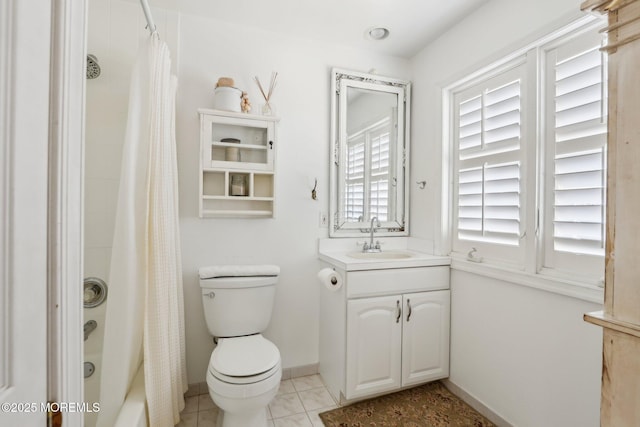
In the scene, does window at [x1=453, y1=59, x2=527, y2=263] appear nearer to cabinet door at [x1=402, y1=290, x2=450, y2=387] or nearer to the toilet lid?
cabinet door at [x1=402, y1=290, x2=450, y2=387]

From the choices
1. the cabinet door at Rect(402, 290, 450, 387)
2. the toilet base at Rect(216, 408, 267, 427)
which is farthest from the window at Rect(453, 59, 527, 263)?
the toilet base at Rect(216, 408, 267, 427)

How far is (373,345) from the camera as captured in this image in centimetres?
183

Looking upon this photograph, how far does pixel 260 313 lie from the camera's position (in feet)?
6.20

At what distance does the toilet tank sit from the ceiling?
66.6 inches

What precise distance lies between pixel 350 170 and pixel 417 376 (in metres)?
1.49

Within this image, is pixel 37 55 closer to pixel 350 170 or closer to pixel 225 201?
pixel 225 201

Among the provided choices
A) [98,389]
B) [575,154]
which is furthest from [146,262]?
[575,154]

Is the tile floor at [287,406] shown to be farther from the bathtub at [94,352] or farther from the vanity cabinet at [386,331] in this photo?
the bathtub at [94,352]

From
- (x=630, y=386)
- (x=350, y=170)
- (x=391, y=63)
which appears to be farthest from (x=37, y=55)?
(x=391, y=63)

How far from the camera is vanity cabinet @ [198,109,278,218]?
1882 millimetres

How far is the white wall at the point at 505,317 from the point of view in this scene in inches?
53.1

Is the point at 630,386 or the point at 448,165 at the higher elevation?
the point at 448,165

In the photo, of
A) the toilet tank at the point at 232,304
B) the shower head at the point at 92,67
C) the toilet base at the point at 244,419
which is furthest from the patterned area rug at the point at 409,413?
the shower head at the point at 92,67

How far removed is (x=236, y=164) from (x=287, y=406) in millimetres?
1547
